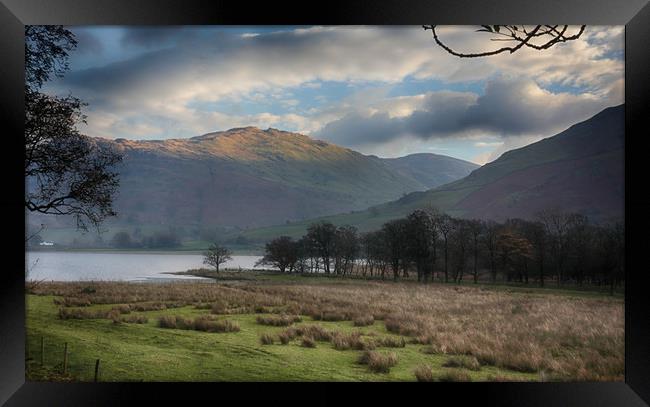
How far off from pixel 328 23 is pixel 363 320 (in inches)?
142

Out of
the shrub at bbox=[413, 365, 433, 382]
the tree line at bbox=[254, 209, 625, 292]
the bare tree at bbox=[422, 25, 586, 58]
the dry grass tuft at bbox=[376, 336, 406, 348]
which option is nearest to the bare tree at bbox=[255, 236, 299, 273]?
the tree line at bbox=[254, 209, 625, 292]

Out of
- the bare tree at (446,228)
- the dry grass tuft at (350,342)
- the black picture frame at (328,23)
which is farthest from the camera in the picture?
the bare tree at (446,228)

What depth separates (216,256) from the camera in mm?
6555

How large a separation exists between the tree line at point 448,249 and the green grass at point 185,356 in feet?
3.43

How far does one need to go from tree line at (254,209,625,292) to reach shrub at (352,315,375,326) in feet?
2.18

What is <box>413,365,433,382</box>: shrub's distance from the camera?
17.3 feet

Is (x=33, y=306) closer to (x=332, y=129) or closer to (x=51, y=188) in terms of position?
(x=51, y=188)

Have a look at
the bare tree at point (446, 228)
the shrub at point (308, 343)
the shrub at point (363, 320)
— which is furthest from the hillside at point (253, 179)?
the shrub at point (308, 343)

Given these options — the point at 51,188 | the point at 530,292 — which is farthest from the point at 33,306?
the point at 530,292

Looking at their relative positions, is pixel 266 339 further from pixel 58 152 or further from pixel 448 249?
pixel 58 152

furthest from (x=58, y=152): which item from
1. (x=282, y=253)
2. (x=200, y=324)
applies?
(x=282, y=253)

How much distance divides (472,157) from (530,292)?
6.10ft

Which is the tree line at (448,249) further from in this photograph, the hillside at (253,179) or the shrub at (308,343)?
the shrub at (308,343)

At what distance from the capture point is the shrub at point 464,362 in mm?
5465
